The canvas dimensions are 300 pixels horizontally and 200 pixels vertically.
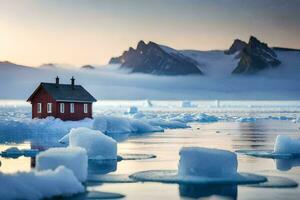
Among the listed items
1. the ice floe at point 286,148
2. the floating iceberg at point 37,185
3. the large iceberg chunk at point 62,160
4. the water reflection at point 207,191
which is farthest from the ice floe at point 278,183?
the ice floe at point 286,148

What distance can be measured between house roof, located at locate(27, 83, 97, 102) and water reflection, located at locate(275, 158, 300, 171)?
97.7 feet

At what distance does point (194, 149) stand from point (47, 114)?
37164 millimetres

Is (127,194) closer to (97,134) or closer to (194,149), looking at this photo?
(194,149)

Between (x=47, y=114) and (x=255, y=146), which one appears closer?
(x=255, y=146)

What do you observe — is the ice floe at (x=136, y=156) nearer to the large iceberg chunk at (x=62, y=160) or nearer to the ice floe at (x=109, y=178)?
the ice floe at (x=109, y=178)

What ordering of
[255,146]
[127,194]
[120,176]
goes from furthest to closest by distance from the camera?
1. [255,146]
2. [120,176]
3. [127,194]

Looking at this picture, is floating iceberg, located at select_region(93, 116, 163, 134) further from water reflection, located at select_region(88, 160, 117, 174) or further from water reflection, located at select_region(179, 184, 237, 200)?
water reflection, located at select_region(179, 184, 237, 200)

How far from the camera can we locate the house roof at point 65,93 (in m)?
57.1

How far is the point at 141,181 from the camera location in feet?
74.3

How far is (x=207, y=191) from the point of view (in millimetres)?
20344

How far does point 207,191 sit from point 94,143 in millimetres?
10531

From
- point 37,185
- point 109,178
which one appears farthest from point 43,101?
point 37,185

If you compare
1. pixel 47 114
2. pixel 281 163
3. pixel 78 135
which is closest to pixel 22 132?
pixel 47 114

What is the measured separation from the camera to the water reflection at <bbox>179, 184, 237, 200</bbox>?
19656 mm
